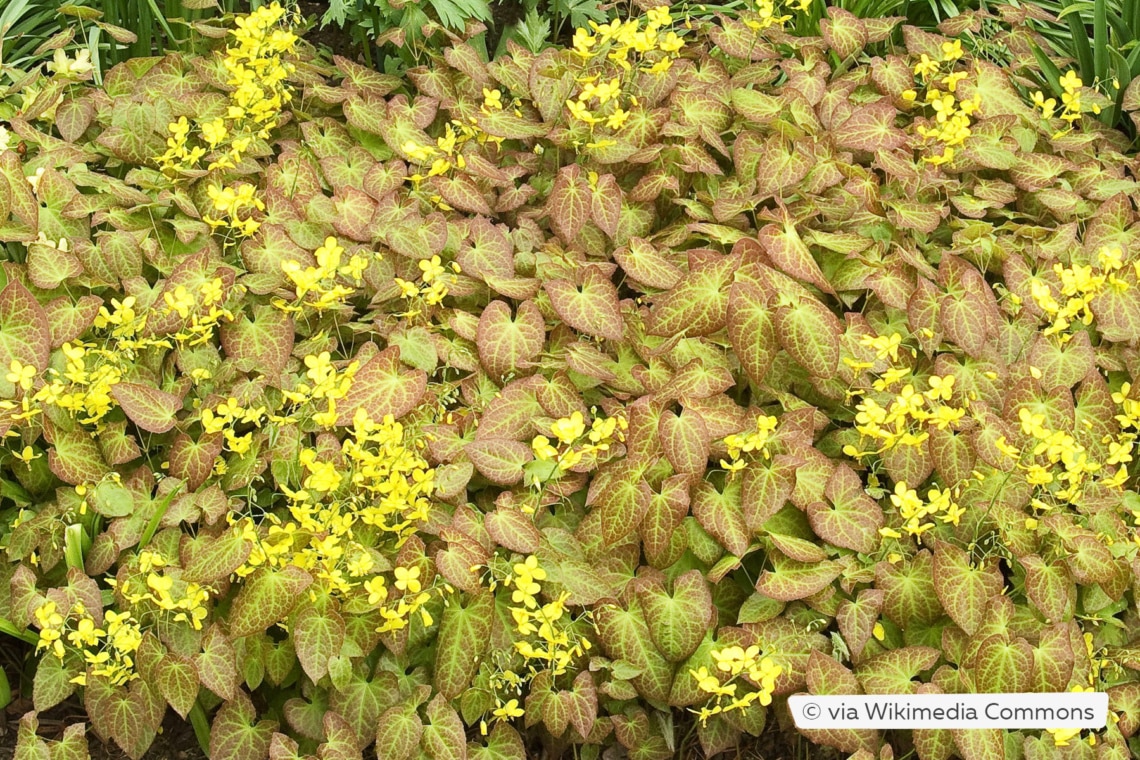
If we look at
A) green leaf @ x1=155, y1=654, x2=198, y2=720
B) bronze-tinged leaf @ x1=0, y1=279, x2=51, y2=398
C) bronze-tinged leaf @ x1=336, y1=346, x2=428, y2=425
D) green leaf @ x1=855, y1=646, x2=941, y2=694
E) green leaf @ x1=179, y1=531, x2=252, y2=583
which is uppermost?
bronze-tinged leaf @ x1=0, y1=279, x2=51, y2=398

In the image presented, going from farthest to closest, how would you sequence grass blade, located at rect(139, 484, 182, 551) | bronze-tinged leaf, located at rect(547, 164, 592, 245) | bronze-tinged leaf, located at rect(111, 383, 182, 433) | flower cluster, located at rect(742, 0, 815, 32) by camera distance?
flower cluster, located at rect(742, 0, 815, 32), bronze-tinged leaf, located at rect(547, 164, 592, 245), bronze-tinged leaf, located at rect(111, 383, 182, 433), grass blade, located at rect(139, 484, 182, 551)

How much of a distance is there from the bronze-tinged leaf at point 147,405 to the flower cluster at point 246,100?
0.77m

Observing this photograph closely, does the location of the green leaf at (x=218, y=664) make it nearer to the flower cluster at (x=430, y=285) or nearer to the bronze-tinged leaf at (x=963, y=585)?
the flower cluster at (x=430, y=285)

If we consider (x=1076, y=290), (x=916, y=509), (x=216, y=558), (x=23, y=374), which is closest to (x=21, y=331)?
(x=23, y=374)

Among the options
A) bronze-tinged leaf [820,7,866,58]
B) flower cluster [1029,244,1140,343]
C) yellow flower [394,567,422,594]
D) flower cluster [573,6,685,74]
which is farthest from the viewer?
bronze-tinged leaf [820,7,866,58]

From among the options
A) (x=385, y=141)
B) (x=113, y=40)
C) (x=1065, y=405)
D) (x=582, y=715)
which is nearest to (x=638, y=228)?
(x=385, y=141)

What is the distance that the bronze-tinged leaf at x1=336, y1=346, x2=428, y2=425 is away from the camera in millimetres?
2592

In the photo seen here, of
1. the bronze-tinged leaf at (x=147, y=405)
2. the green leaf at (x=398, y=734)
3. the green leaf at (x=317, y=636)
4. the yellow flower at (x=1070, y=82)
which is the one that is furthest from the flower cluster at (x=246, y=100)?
the yellow flower at (x=1070, y=82)

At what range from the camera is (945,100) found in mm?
3293

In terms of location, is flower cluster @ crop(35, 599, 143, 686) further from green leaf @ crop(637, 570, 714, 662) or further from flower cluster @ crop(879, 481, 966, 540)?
flower cluster @ crop(879, 481, 966, 540)

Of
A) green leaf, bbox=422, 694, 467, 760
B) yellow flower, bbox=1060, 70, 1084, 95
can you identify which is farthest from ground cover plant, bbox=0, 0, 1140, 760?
yellow flower, bbox=1060, 70, 1084, 95

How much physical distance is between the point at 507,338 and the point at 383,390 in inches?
13.4

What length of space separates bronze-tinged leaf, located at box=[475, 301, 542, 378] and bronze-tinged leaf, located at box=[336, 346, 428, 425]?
19cm

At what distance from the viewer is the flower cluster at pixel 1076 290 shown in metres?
2.74
